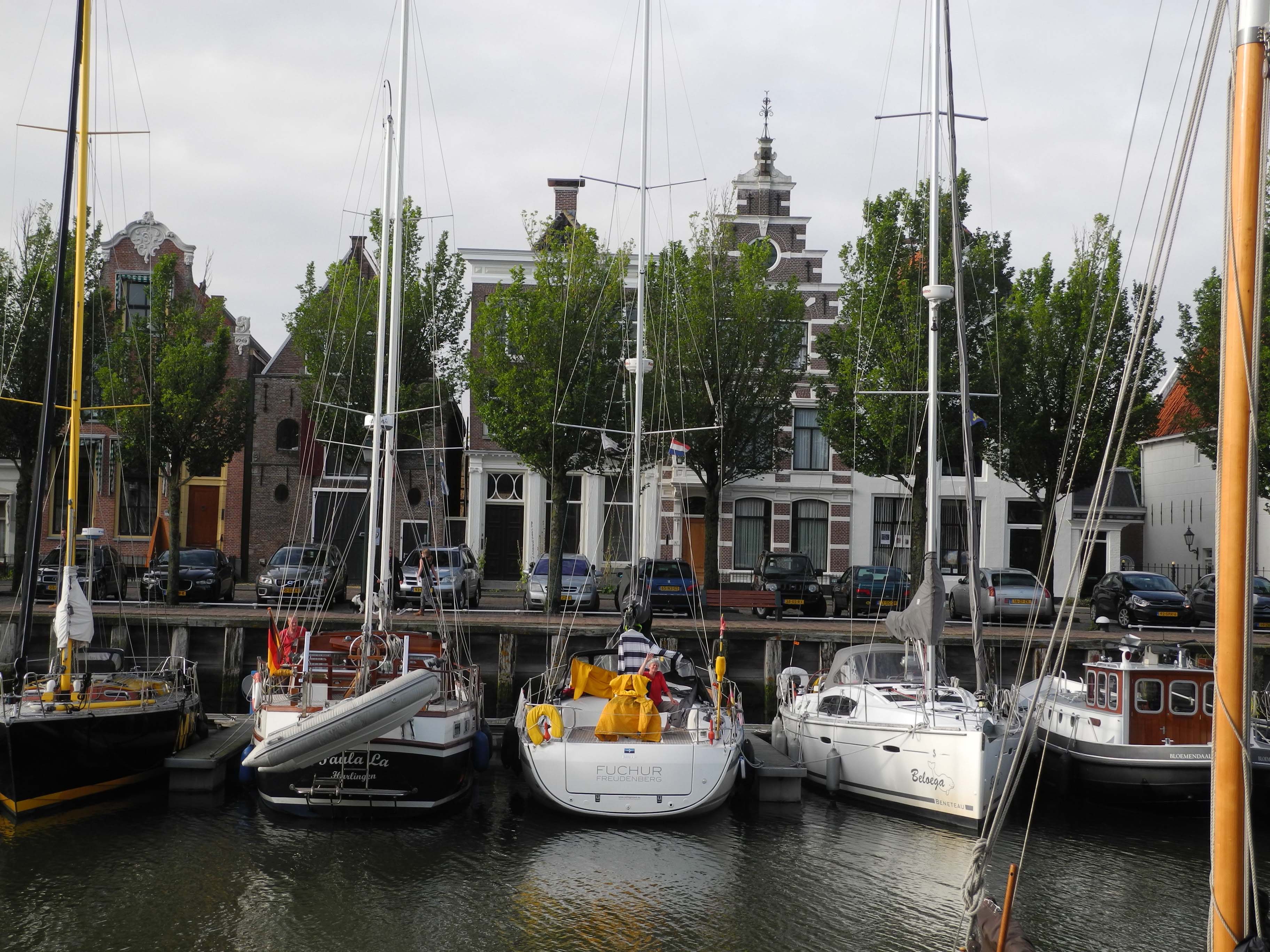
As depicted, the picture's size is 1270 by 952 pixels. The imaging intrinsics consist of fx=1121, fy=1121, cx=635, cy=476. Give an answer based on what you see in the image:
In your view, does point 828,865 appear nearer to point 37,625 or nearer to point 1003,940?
point 1003,940

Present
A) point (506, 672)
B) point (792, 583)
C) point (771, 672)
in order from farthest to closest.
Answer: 1. point (792, 583)
2. point (771, 672)
3. point (506, 672)

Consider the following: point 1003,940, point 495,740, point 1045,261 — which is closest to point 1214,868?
point 1003,940

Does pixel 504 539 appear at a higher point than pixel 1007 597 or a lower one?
higher

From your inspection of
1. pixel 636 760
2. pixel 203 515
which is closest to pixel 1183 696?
pixel 636 760

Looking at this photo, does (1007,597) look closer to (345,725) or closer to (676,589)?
(676,589)

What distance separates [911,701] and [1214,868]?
10517 millimetres

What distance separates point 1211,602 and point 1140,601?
Result: 1890 mm

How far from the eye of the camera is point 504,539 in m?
38.9

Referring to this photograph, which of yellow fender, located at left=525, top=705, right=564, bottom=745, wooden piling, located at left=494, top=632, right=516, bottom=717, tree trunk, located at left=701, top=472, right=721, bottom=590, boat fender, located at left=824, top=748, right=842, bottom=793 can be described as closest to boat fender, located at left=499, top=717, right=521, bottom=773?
yellow fender, located at left=525, top=705, right=564, bottom=745

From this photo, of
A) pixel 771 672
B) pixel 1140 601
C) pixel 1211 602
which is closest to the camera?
pixel 771 672

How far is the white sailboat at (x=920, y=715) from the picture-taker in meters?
14.8

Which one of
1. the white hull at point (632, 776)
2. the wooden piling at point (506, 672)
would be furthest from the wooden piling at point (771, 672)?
the white hull at point (632, 776)

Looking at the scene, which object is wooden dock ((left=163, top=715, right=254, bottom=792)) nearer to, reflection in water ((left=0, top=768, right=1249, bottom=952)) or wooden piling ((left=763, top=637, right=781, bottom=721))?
reflection in water ((left=0, top=768, right=1249, bottom=952))

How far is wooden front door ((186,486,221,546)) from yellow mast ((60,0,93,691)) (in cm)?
2215
